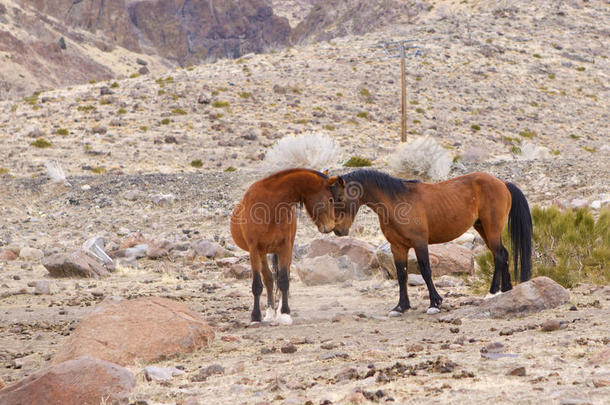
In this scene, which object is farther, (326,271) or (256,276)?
(326,271)

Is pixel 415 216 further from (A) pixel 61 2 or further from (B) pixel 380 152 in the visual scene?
(A) pixel 61 2

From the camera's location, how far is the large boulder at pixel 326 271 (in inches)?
468

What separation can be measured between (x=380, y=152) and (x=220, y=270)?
1884 centimetres

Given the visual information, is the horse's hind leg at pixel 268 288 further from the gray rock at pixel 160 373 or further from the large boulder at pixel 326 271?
the large boulder at pixel 326 271

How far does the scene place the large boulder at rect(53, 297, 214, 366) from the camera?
20.6 feet

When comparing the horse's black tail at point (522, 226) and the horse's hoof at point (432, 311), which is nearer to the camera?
the horse's hoof at point (432, 311)

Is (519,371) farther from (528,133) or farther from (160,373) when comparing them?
(528,133)

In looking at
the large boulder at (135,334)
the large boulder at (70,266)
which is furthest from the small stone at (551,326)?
the large boulder at (70,266)

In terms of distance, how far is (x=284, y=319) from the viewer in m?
8.26

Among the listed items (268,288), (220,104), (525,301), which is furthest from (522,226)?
(220,104)

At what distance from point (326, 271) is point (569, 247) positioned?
4.17 meters

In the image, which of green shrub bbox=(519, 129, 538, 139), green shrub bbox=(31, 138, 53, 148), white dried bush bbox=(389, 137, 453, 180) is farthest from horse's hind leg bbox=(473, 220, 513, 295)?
green shrub bbox=(519, 129, 538, 139)

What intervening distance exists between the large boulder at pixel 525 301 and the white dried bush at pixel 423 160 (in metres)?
16.1

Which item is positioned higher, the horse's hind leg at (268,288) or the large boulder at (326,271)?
the horse's hind leg at (268,288)
